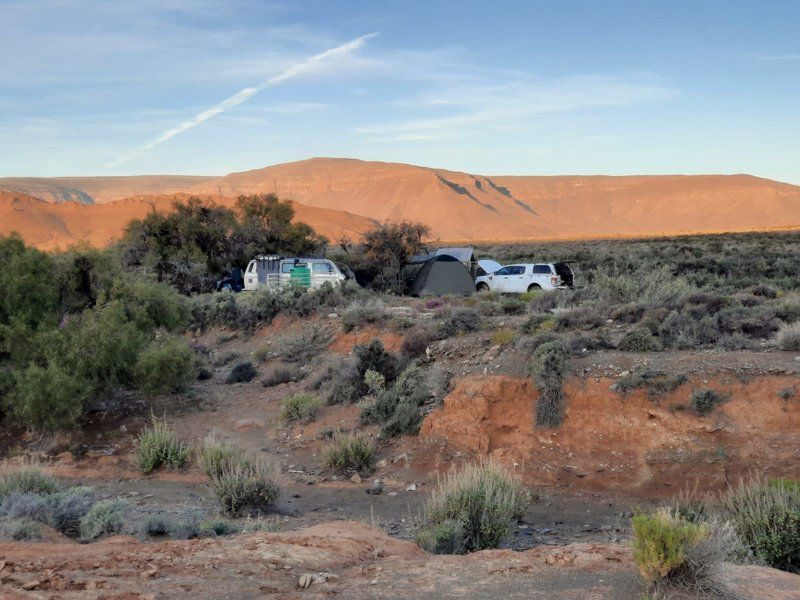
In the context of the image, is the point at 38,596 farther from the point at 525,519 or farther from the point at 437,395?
the point at 437,395

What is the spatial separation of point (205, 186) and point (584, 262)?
134 m

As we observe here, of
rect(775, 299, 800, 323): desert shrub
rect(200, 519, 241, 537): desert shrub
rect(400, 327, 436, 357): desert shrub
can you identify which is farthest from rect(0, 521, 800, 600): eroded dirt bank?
rect(775, 299, 800, 323): desert shrub

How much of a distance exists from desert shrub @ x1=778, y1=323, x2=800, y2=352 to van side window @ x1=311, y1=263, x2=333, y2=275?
56.0 feet

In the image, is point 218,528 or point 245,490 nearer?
point 218,528

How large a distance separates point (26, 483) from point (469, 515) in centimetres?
561

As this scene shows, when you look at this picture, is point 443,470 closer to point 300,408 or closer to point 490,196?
point 300,408

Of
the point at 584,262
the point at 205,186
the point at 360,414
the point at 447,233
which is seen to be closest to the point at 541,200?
the point at 447,233

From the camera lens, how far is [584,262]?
35500 millimetres

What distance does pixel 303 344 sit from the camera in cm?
1827

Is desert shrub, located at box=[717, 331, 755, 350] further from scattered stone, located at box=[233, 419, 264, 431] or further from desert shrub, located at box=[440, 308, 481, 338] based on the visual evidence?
scattered stone, located at box=[233, 419, 264, 431]

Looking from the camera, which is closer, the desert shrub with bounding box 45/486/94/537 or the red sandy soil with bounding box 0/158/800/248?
the desert shrub with bounding box 45/486/94/537

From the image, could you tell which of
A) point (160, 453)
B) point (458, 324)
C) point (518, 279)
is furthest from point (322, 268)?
point (160, 453)

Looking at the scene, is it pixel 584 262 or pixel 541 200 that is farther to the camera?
pixel 541 200

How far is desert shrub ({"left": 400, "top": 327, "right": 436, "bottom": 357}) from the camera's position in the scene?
595 inches
